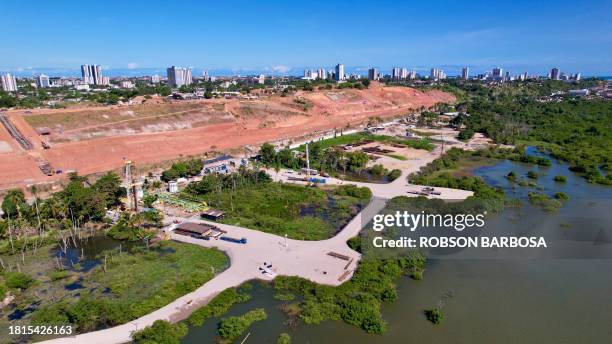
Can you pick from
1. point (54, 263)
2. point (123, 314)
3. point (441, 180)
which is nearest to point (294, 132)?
point (441, 180)

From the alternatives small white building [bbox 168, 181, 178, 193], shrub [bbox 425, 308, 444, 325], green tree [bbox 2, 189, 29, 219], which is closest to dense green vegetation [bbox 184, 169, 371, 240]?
small white building [bbox 168, 181, 178, 193]

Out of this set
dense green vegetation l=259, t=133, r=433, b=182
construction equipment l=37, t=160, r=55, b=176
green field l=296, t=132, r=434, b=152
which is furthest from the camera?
green field l=296, t=132, r=434, b=152

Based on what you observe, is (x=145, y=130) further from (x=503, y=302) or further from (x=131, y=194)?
(x=503, y=302)

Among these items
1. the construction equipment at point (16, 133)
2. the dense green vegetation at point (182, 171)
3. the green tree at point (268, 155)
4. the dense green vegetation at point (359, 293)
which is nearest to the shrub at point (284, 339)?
the dense green vegetation at point (359, 293)

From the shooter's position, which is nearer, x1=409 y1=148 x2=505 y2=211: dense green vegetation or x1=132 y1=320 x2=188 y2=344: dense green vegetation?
x1=132 y1=320 x2=188 y2=344: dense green vegetation

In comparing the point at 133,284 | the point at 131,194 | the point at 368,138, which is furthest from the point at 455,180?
the point at 131,194

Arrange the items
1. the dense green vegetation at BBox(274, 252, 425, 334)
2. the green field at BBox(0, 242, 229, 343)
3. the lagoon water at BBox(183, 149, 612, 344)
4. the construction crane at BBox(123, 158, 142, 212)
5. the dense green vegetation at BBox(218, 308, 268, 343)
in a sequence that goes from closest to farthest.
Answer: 1. the dense green vegetation at BBox(218, 308, 268, 343)
2. the lagoon water at BBox(183, 149, 612, 344)
3. the dense green vegetation at BBox(274, 252, 425, 334)
4. the green field at BBox(0, 242, 229, 343)
5. the construction crane at BBox(123, 158, 142, 212)

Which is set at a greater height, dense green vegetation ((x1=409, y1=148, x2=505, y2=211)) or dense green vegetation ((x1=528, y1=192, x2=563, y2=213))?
dense green vegetation ((x1=409, y1=148, x2=505, y2=211))

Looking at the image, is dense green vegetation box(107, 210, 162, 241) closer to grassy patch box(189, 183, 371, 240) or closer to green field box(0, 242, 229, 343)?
green field box(0, 242, 229, 343)
